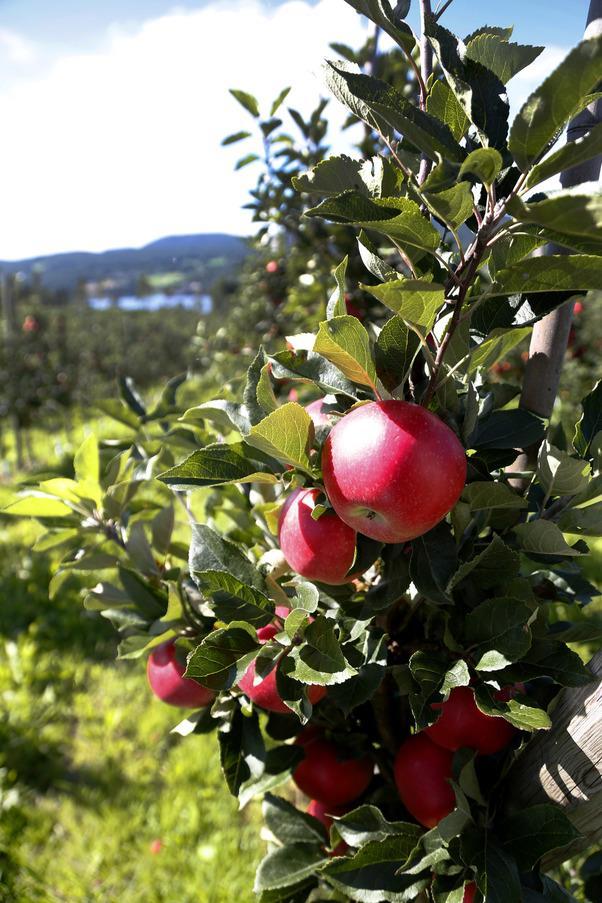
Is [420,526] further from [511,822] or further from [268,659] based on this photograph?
[511,822]

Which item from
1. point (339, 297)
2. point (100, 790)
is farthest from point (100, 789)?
point (339, 297)

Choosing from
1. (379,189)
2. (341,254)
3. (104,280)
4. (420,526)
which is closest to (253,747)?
(420,526)

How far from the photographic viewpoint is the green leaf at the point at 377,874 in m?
0.68

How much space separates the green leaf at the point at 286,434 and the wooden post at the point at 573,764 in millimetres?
354

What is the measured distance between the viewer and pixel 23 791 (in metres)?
2.30

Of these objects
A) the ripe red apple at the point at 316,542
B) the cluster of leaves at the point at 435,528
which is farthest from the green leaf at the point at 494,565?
the ripe red apple at the point at 316,542

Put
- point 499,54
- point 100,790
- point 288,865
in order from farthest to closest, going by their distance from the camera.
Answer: point 100,790, point 288,865, point 499,54

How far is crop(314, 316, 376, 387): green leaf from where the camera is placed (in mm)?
519

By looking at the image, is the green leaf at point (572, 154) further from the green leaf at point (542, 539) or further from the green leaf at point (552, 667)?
the green leaf at point (552, 667)

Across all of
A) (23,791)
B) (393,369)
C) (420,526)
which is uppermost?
(393,369)

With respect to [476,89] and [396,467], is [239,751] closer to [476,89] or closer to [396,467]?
[396,467]

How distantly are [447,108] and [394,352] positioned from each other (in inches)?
7.5

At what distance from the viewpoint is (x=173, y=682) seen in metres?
0.81

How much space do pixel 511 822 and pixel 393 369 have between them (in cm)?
48
